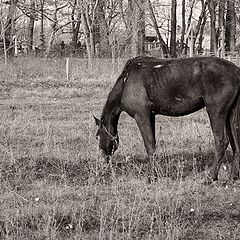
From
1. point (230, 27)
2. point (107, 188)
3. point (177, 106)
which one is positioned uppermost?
point (230, 27)

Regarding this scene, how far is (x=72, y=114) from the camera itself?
14086 mm

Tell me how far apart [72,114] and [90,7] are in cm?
2288

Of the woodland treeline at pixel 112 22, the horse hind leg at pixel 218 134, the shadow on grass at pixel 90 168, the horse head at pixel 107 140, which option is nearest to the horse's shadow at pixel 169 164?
the shadow on grass at pixel 90 168

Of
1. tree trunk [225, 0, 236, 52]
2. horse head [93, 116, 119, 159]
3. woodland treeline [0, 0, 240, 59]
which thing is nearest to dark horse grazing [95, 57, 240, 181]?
horse head [93, 116, 119, 159]

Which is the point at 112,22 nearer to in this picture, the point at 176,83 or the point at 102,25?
the point at 102,25

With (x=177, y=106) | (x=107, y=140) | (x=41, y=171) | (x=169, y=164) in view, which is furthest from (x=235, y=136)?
(x=41, y=171)

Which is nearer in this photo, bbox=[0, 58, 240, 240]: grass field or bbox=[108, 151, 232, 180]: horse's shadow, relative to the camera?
bbox=[0, 58, 240, 240]: grass field

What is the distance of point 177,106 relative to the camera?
7.29 metres

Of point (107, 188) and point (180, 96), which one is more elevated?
point (180, 96)

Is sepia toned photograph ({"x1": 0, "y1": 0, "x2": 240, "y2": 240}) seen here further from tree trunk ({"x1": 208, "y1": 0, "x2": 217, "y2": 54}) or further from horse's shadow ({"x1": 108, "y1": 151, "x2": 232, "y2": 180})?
tree trunk ({"x1": 208, "y1": 0, "x2": 217, "y2": 54})

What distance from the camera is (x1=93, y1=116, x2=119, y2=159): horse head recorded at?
7.87 meters

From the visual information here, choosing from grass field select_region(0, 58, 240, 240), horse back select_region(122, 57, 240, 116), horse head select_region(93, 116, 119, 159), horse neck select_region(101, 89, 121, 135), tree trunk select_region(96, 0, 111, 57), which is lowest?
grass field select_region(0, 58, 240, 240)

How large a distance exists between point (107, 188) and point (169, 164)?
1.27 meters

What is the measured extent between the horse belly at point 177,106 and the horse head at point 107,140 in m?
0.81
